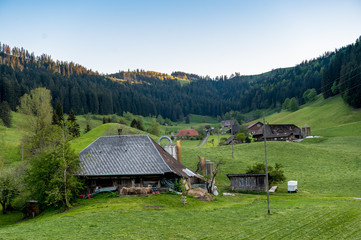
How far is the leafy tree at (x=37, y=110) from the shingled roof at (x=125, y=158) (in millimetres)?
36148

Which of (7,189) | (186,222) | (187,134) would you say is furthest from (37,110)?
(187,134)

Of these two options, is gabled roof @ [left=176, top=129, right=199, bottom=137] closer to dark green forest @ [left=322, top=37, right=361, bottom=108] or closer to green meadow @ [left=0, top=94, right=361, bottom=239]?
dark green forest @ [left=322, top=37, right=361, bottom=108]

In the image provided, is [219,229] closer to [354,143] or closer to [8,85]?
[354,143]

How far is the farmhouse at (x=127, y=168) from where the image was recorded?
3306cm

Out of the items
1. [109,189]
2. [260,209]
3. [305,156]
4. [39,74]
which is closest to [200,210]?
[260,209]

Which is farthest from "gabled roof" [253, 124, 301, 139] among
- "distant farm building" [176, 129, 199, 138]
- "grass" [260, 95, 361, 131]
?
"distant farm building" [176, 129, 199, 138]

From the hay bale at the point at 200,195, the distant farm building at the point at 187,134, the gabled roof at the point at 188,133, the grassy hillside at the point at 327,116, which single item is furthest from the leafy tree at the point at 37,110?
the grassy hillside at the point at 327,116

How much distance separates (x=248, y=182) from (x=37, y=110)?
5240cm

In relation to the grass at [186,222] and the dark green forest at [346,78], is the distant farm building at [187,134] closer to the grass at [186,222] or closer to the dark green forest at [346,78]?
the dark green forest at [346,78]

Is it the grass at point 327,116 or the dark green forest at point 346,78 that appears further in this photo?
the dark green forest at point 346,78

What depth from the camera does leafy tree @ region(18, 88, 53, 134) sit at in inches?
Result: 2672

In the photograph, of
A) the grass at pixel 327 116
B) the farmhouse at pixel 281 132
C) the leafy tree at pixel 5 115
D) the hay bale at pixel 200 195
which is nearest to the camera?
the hay bale at pixel 200 195

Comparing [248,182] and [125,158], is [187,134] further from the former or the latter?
[125,158]

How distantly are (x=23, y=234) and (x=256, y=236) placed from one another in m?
14.6
